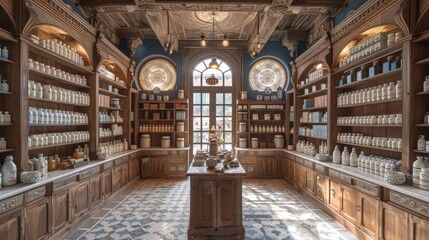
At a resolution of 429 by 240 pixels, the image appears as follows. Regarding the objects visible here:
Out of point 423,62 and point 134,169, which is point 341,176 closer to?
point 423,62

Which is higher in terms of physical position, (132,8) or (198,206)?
(132,8)

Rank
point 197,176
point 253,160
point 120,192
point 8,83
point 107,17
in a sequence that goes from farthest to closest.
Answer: point 253,160
point 107,17
point 120,192
point 197,176
point 8,83

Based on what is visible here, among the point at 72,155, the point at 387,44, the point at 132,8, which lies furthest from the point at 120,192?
the point at 387,44

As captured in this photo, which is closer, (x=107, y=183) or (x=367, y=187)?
(x=367, y=187)

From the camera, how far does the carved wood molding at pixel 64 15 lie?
11.3ft

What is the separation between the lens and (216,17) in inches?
239

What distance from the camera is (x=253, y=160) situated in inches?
289

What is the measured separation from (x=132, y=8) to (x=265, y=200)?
4.95 meters

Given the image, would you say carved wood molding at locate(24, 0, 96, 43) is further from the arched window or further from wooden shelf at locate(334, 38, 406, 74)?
wooden shelf at locate(334, 38, 406, 74)

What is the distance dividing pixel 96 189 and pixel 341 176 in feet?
14.8

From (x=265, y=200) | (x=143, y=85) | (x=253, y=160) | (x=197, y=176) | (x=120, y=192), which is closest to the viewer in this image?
(x=197, y=176)

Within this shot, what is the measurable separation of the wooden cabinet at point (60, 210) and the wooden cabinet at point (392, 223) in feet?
14.6

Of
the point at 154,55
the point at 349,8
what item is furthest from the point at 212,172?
the point at 154,55

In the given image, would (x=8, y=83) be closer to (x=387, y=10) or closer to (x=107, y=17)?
(x=107, y=17)
